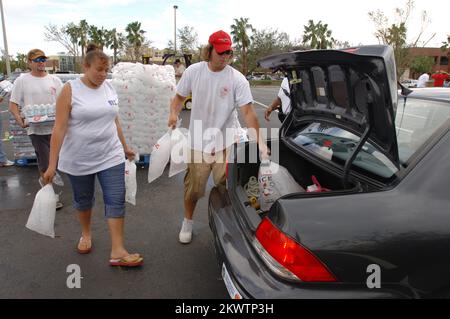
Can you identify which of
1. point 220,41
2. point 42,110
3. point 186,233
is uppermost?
point 220,41

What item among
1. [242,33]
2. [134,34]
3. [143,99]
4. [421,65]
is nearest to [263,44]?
[242,33]

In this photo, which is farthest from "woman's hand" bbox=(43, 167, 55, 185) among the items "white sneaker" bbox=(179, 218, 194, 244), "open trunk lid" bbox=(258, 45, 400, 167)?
"open trunk lid" bbox=(258, 45, 400, 167)

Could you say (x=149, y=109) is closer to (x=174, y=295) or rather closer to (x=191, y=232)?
(x=191, y=232)

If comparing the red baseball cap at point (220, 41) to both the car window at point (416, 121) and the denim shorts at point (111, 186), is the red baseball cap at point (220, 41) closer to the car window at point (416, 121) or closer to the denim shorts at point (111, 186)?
the denim shorts at point (111, 186)

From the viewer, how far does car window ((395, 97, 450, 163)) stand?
6.48 feet

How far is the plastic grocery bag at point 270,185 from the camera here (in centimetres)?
254

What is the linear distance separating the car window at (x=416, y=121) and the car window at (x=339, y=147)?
114mm

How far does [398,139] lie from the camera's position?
87.7 inches

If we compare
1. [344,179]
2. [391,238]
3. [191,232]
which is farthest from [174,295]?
[391,238]

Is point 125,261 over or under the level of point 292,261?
under

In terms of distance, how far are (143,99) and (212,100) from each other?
2681 millimetres

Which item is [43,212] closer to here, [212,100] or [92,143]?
[92,143]

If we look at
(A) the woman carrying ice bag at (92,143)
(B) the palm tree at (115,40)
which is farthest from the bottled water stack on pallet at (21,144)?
(B) the palm tree at (115,40)

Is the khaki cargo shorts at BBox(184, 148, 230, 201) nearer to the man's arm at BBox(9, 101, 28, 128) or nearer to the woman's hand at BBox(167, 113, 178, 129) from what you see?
the woman's hand at BBox(167, 113, 178, 129)
